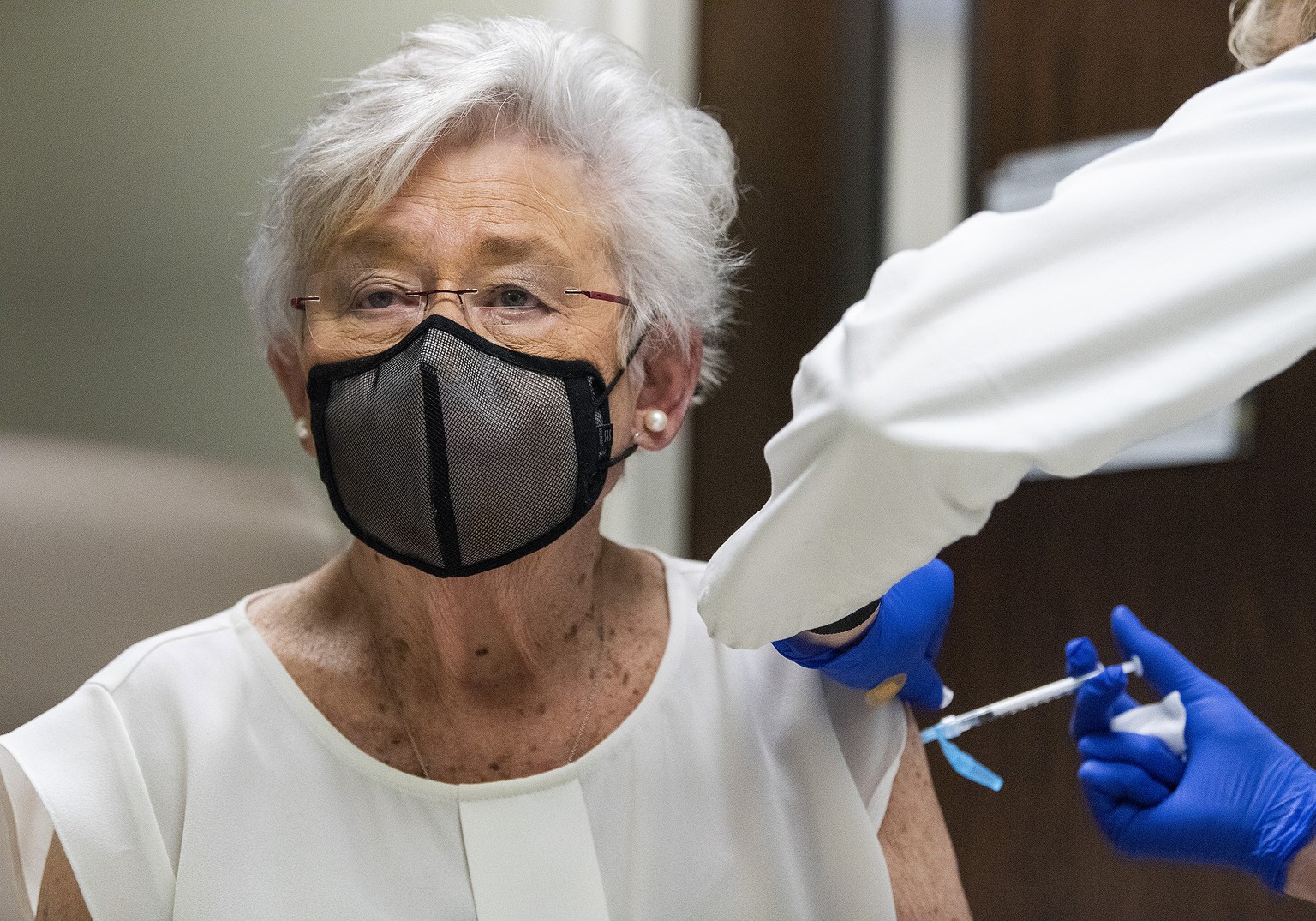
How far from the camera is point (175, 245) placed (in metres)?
1.35

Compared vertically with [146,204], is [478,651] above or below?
below

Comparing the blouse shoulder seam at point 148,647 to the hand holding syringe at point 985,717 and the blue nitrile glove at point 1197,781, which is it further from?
the blue nitrile glove at point 1197,781

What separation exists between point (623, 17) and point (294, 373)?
3.90ft

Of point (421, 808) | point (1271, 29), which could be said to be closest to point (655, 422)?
point (421, 808)

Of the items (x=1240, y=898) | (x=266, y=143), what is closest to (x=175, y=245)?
(x=266, y=143)

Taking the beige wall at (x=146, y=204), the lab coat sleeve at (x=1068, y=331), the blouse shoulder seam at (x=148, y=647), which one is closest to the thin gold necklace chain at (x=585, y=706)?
the blouse shoulder seam at (x=148, y=647)

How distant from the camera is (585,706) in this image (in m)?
1.21

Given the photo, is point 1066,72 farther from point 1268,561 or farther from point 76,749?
point 76,749

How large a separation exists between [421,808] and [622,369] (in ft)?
1.49

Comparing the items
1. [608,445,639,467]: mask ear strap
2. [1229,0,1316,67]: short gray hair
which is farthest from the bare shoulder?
[1229,0,1316,67]: short gray hair

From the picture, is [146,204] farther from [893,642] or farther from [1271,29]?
[1271,29]

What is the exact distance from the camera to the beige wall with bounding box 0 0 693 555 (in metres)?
1.21

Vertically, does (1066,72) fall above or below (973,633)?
above

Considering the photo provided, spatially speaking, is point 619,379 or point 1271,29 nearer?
point 1271,29
